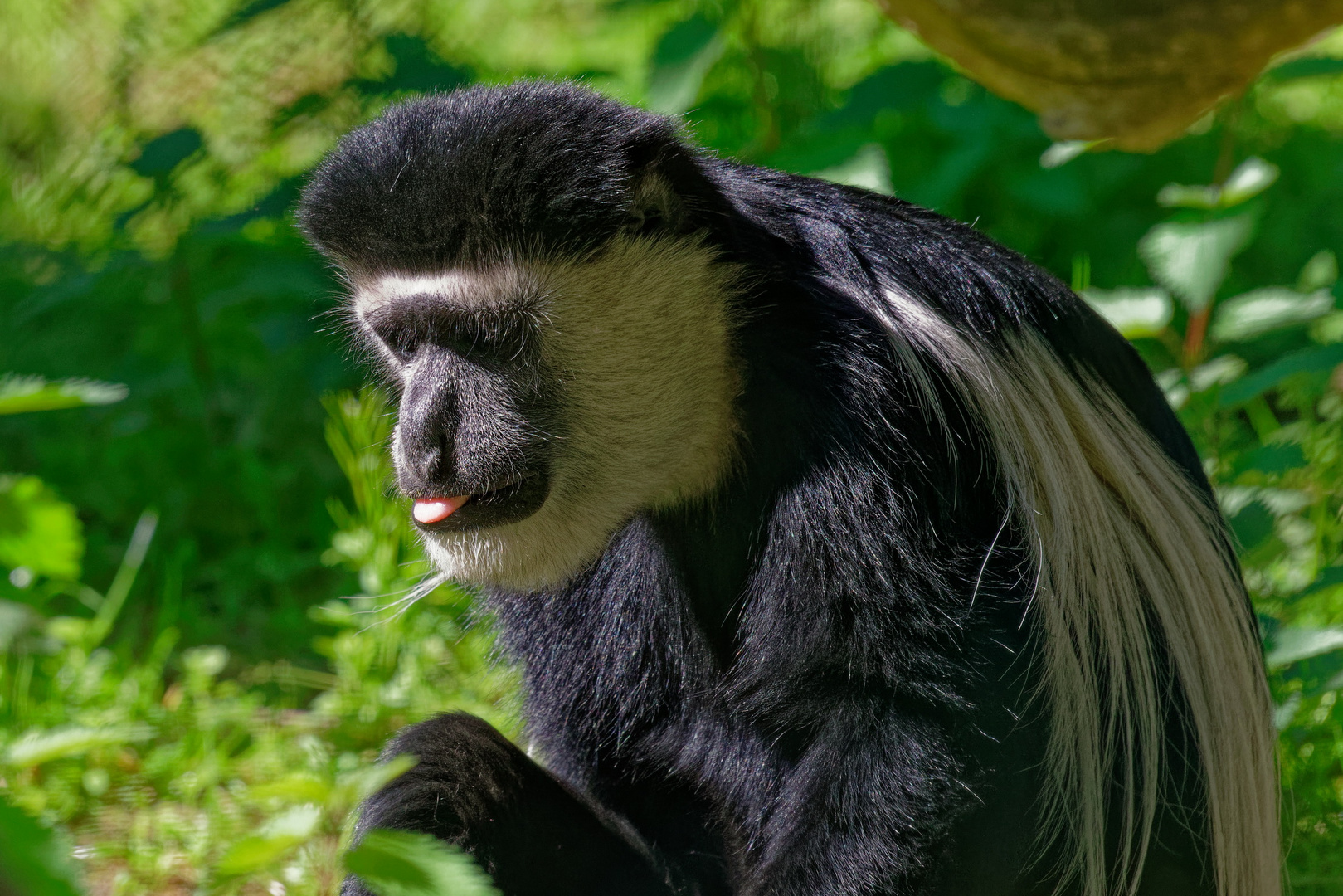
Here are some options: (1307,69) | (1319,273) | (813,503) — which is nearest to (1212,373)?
(1319,273)

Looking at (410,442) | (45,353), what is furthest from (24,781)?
(45,353)

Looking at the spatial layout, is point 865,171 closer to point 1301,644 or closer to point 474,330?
point 1301,644

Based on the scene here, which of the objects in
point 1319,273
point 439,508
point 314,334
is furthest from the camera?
point 314,334

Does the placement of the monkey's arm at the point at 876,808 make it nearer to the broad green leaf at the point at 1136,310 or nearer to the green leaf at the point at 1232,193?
the broad green leaf at the point at 1136,310

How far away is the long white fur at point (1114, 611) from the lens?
1565 mm

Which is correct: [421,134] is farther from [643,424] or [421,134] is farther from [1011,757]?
[1011,757]

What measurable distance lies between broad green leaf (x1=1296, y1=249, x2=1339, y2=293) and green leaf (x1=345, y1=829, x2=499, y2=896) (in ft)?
8.80

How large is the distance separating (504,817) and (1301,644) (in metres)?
1.23

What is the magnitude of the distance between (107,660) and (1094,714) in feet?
6.48

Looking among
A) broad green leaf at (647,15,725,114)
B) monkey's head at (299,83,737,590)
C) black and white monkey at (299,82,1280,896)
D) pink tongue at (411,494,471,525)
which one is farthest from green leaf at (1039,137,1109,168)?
pink tongue at (411,494,471,525)

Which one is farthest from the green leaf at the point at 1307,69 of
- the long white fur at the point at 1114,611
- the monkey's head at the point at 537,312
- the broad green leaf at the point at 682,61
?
the monkey's head at the point at 537,312

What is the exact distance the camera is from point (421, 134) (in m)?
1.61

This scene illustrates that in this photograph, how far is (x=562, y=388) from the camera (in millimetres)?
1641

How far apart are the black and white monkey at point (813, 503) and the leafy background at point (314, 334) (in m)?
0.43
